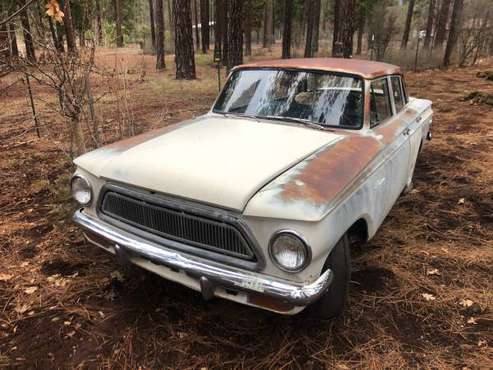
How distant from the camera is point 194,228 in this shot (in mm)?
2447

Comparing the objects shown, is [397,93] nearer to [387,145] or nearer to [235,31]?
[387,145]

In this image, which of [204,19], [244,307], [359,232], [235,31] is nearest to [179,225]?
[244,307]

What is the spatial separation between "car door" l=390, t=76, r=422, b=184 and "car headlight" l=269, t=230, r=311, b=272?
2.39 m

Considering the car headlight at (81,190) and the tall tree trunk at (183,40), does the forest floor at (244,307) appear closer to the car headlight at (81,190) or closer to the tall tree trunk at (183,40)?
the car headlight at (81,190)

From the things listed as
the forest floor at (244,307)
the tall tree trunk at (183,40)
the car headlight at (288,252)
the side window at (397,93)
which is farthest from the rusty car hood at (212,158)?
the tall tree trunk at (183,40)

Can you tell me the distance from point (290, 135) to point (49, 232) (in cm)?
256

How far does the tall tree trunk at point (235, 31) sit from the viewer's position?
12359mm

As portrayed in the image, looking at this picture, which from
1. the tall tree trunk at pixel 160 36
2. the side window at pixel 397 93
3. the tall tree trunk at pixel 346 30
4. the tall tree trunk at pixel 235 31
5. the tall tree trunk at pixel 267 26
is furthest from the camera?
the tall tree trunk at pixel 267 26

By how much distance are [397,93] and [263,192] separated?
9.57ft

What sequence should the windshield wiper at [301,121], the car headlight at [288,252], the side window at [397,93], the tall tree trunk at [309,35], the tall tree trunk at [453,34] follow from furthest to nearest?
the tall tree trunk at [309,35] < the tall tree trunk at [453,34] < the side window at [397,93] < the windshield wiper at [301,121] < the car headlight at [288,252]

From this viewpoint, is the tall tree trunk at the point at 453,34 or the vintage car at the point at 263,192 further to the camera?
the tall tree trunk at the point at 453,34

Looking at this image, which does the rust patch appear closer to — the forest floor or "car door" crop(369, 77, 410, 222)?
"car door" crop(369, 77, 410, 222)

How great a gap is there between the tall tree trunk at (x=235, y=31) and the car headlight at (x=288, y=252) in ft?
37.4

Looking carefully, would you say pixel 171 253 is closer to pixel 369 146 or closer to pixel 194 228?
pixel 194 228
